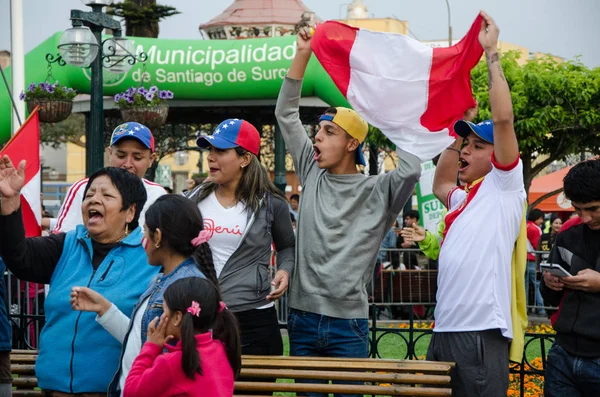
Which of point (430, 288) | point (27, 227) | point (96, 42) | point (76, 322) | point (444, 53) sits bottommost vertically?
point (430, 288)

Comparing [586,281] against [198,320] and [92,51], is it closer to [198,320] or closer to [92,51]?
[198,320]

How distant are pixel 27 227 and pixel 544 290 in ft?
8.87

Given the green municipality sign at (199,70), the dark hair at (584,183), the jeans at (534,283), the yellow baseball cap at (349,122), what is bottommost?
the jeans at (534,283)

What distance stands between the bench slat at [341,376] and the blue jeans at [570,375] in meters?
0.52

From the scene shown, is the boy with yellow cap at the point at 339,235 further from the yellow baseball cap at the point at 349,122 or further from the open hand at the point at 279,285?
the open hand at the point at 279,285

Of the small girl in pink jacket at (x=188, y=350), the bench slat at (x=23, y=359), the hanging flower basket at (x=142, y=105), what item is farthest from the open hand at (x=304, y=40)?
the hanging flower basket at (x=142, y=105)

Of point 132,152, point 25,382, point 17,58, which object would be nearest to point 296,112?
point 132,152

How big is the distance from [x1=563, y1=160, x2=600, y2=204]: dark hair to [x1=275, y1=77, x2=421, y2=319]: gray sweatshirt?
80 cm

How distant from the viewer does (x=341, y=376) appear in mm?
4312

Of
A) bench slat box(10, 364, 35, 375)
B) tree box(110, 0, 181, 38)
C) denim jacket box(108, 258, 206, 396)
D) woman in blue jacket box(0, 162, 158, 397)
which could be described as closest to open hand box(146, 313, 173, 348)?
denim jacket box(108, 258, 206, 396)

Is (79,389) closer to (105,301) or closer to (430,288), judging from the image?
(105,301)

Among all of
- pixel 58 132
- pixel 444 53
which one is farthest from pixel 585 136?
pixel 58 132

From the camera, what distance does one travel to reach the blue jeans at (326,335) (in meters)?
4.58

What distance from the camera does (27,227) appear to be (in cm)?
480
